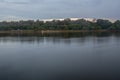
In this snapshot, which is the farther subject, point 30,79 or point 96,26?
point 96,26

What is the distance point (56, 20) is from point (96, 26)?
48.1ft

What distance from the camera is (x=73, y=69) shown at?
702 centimetres

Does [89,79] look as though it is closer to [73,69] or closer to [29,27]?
[73,69]

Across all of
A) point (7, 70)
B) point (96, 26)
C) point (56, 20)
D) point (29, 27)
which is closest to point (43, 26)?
point (29, 27)

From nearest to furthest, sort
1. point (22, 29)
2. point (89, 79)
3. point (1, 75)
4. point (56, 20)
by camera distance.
A: point (89, 79)
point (1, 75)
point (22, 29)
point (56, 20)

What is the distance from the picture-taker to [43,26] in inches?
2104

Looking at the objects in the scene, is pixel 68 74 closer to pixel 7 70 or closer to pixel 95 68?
pixel 95 68

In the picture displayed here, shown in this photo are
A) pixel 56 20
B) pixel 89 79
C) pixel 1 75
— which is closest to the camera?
pixel 89 79

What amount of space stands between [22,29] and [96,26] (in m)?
21.2

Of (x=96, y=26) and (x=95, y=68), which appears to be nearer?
(x=95, y=68)

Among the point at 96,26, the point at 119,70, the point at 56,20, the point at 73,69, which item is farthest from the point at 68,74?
the point at 56,20

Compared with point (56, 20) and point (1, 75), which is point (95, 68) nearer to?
point (1, 75)

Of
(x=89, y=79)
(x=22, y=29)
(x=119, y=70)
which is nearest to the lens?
(x=89, y=79)

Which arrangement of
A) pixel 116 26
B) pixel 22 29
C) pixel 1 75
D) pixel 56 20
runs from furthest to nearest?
pixel 56 20, pixel 22 29, pixel 116 26, pixel 1 75
